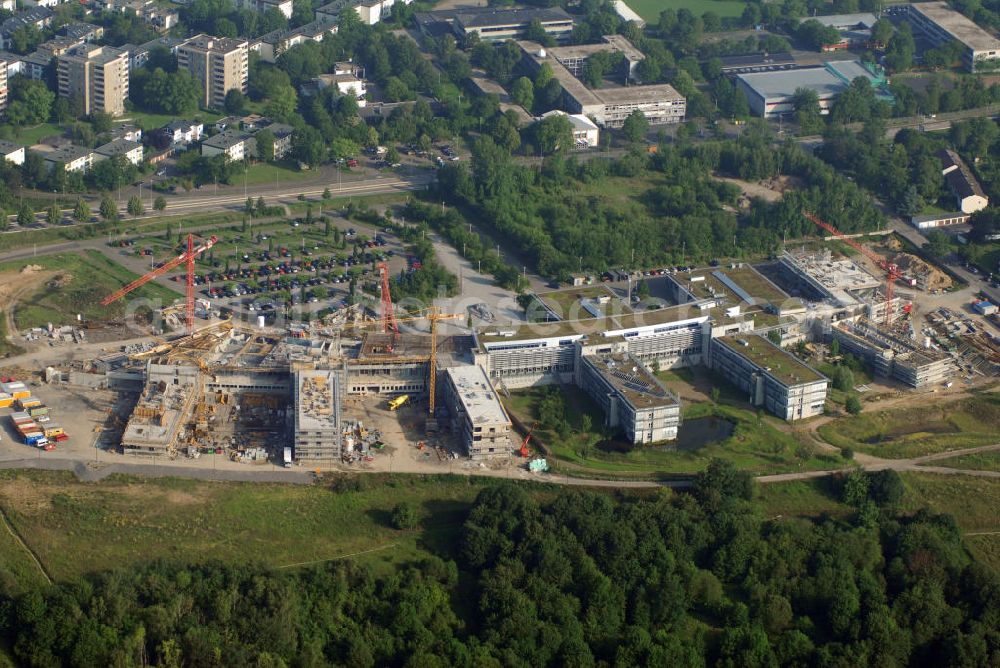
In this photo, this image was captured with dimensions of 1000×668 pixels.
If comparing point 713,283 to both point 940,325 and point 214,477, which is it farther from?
point 214,477

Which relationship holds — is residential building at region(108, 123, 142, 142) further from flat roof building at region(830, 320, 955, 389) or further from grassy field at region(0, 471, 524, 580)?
flat roof building at region(830, 320, 955, 389)

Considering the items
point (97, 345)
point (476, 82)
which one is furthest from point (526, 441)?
point (476, 82)

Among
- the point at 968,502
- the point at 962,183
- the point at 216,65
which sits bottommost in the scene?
the point at 968,502

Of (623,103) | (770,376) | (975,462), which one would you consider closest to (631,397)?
(770,376)

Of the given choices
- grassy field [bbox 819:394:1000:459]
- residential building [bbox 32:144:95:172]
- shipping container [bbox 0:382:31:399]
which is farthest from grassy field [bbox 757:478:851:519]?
residential building [bbox 32:144:95:172]

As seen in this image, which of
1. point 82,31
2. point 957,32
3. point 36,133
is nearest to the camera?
point 36,133

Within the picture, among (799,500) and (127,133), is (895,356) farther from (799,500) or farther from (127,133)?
(127,133)

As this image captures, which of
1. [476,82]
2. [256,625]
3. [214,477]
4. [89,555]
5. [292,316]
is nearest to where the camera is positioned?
[256,625]
